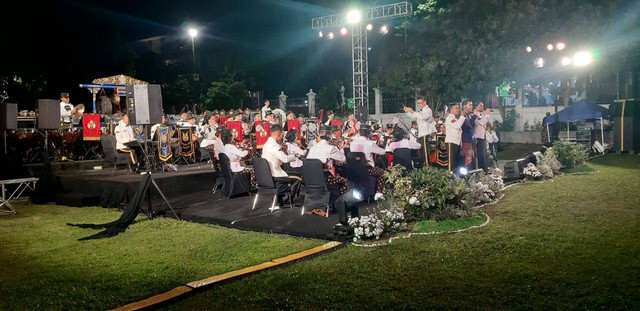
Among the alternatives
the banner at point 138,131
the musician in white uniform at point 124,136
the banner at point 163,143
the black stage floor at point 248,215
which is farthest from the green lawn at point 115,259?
the banner at point 138,131

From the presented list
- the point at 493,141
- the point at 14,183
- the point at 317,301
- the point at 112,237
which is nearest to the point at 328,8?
the point at 493,141

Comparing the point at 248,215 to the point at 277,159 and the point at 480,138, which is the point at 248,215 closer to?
the point at 277,159

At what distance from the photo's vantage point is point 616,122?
17844 mm

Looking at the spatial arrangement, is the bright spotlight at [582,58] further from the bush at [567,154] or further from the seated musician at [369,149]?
the seated musician at [369,149]

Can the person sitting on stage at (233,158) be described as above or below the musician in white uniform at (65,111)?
A: below

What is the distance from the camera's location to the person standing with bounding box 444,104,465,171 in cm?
1084

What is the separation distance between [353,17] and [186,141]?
41.4 feet

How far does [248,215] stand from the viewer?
812 centimetres

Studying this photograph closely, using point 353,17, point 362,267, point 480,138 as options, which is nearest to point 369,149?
point 480,138

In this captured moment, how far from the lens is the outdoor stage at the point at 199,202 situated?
7229mm

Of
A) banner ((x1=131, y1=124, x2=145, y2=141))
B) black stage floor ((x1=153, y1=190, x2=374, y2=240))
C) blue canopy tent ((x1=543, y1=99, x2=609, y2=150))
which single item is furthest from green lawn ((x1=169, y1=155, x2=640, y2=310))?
blue canopy tent ((x1=543, y1=99, x2=609, y2=150))

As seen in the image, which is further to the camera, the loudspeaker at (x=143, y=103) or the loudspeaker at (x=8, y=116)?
the loudspeaker at (x=8, y=116)

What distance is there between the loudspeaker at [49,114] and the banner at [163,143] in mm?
3022

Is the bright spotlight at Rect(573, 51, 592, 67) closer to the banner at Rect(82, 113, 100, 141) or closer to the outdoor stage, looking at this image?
the outdoor stage
